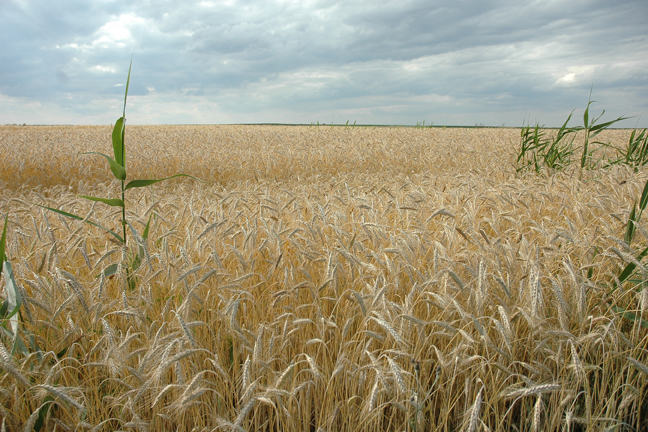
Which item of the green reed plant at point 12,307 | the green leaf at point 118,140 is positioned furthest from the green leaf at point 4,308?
the green leaf at point 118,140

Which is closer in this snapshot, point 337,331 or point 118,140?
point 337,331

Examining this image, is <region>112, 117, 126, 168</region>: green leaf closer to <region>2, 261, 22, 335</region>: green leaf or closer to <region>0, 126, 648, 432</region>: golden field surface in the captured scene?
<region>0, 126, 648, 432</region>: golden field surface

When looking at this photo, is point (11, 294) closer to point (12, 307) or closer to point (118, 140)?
point (12, 307)

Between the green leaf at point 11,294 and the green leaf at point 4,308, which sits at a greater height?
the green leaf at point 11,294

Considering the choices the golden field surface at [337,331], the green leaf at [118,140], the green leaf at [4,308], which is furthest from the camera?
the green leaf at [118,140]

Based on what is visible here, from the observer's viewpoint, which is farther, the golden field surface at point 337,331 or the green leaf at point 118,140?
the green leaf at point 118,140

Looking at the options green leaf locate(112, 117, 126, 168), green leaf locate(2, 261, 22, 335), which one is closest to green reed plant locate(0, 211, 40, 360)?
green leaf locate(2, 261, 22, 335)

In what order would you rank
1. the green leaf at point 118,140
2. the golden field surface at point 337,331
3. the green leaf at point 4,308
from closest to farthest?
the golden field surface at point 337,331, the green leaf at point 4,308, the green leaf at point 118,140

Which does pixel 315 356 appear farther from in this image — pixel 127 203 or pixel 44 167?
pixel 44 167

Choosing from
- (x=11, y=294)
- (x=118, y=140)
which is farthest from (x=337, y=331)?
(x=118, y=140)

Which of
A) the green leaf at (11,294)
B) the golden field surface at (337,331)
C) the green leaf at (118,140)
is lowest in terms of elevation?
the golden field surface at (337,331)

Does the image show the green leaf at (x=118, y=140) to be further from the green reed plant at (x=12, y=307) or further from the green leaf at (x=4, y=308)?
the green leaf at (x=4, y=308)

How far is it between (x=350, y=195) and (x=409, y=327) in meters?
2.29

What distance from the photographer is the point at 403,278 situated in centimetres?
211
